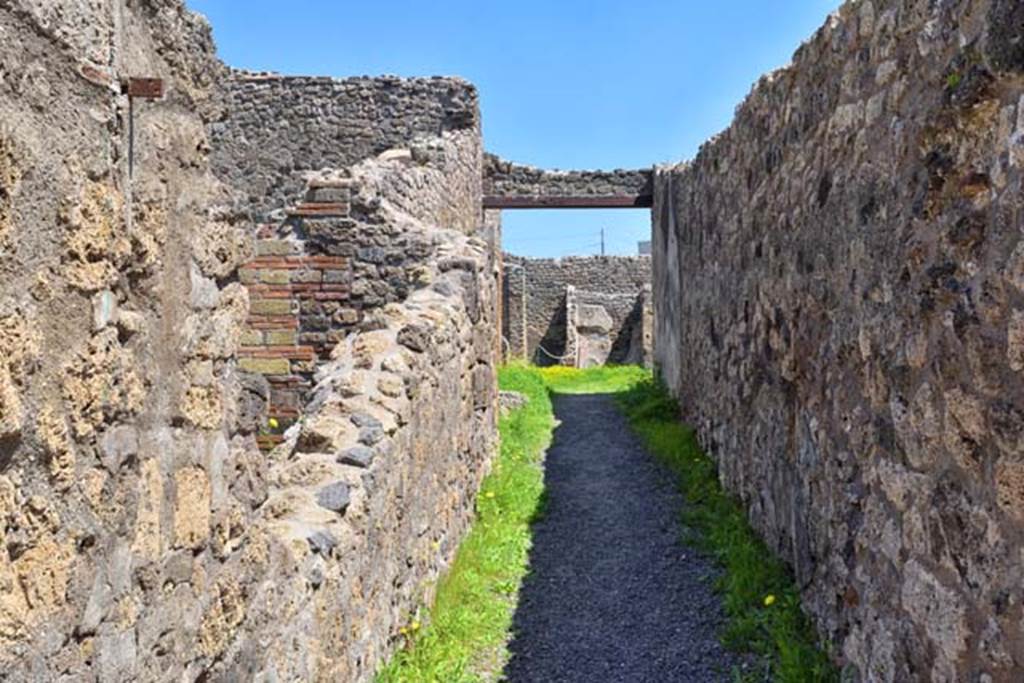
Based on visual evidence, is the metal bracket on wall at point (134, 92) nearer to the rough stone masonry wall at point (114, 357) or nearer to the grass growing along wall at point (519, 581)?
the rough stone masonry wall at point (114, 357)

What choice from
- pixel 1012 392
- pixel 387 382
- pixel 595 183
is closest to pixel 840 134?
pixel 1012 392

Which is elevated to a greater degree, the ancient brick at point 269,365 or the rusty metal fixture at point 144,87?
the rusty metal fixture at point 144,87

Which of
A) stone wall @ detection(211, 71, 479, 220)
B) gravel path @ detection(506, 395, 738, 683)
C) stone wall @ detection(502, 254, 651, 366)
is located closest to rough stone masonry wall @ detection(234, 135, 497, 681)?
gravel path @ detection(506, 395, 738, 683)

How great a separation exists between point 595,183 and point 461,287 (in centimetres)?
1174

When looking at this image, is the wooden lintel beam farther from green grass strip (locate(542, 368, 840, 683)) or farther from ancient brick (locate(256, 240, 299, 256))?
ancient brick (locate(256, 240, 299, 256))

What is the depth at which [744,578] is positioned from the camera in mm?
5000

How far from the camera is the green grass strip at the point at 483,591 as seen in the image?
413cm

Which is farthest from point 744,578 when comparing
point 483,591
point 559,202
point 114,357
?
point 559,202

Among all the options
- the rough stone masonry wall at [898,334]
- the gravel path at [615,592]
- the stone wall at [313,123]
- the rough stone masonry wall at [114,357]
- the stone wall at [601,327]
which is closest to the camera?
the rough stone masonry wall at [114,357]

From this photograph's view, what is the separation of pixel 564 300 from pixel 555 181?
8.37m

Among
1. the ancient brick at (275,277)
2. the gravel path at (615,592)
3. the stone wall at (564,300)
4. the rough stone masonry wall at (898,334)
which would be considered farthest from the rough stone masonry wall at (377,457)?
the stone wall at (564,300)

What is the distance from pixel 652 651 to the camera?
450cm

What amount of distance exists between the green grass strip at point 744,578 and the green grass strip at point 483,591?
1.13m

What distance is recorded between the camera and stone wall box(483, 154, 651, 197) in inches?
673
